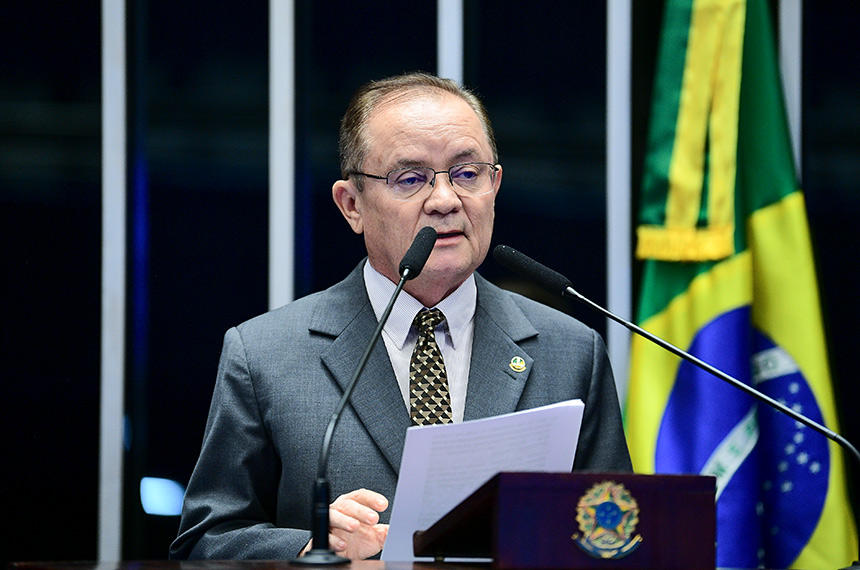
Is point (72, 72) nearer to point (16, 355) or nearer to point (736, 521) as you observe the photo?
point (16, 355)

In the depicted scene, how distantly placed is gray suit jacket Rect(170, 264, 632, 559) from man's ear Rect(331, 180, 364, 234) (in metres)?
0.13

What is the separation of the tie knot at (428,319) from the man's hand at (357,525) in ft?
1.79

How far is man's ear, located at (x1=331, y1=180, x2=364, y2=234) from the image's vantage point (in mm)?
2355

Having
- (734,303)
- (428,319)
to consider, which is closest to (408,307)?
(428,319)

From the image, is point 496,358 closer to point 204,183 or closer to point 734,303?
point 734,303

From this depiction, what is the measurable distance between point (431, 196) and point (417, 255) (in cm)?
45

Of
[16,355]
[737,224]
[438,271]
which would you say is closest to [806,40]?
[737,224]

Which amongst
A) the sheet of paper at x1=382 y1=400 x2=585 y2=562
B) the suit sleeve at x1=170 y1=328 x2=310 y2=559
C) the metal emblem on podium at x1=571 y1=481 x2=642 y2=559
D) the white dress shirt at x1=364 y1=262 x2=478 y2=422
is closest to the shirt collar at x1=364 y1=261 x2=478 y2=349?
the white dress shirt at x1=364 y1=262 x2=478 y2=422

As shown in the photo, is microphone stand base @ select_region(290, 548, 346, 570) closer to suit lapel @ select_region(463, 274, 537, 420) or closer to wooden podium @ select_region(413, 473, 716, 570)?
wooden podium @ select_region(413, 473, 716, 570)

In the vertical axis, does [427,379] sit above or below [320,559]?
above

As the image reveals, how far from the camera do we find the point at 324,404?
2.14m

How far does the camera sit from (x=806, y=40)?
3.22m

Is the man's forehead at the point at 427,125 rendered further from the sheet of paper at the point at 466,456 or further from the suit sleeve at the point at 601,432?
the sheet of paper at the point at 466,456

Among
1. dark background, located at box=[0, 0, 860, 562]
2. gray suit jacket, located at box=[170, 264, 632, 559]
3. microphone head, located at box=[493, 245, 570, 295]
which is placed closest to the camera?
A: microphone head, located at box=[493, 245, 570, 295]
